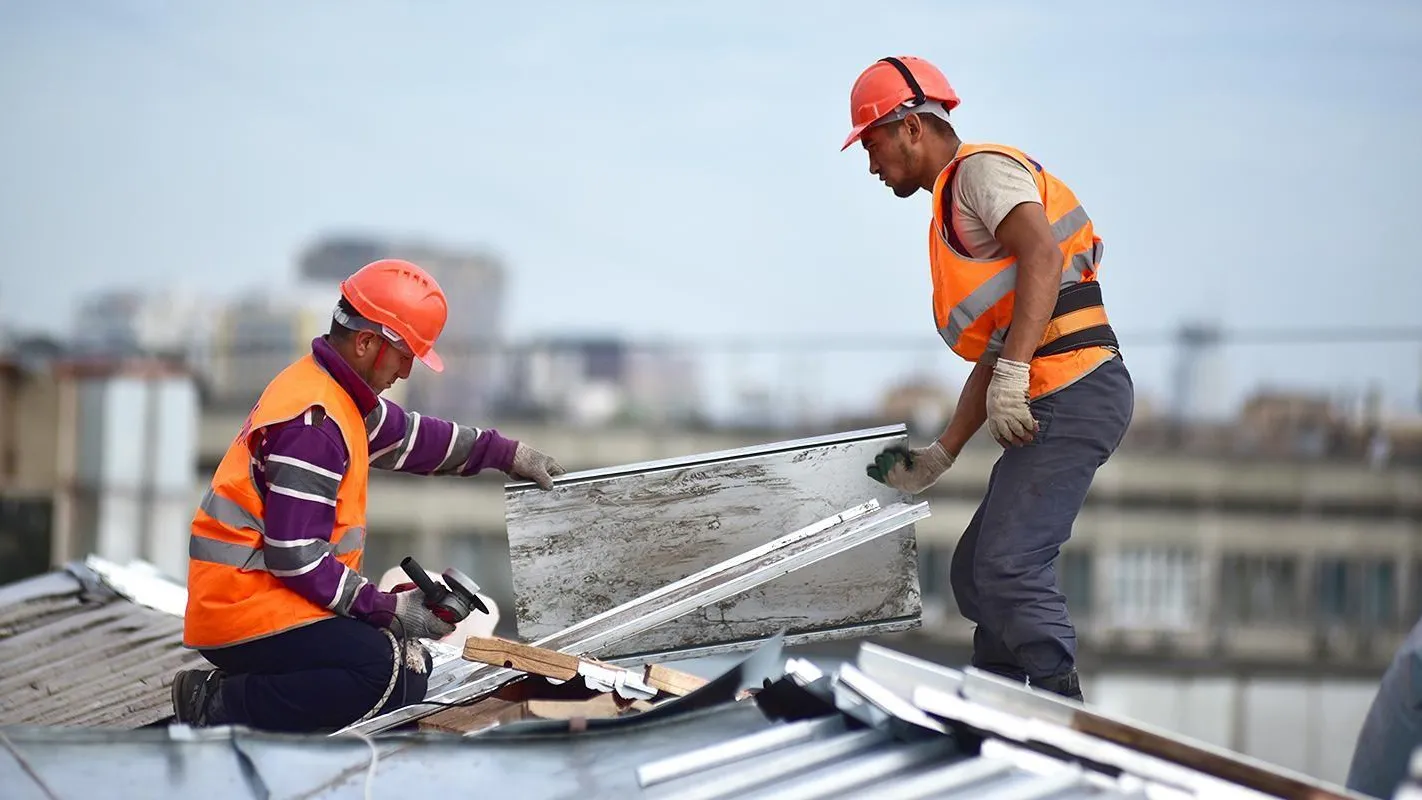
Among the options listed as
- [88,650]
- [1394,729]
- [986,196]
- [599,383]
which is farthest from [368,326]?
[599,383]

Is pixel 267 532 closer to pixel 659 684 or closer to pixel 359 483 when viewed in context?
pixel 359 483

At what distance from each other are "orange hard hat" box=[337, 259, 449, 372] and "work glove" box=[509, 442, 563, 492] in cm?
52

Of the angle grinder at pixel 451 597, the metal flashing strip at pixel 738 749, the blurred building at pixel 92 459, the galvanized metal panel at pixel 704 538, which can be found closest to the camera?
the metal flashing strip at pixel 738 749

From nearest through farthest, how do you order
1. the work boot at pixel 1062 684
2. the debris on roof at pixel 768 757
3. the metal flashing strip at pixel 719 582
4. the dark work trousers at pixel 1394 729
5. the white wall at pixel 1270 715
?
the debris on roof at pixel 768 757
the dark work trousers at pixel 1394 729
the work boot at pixel 1062 684
the metal flashing strip at pixel 719 582
the white wall at pixel 1270 715

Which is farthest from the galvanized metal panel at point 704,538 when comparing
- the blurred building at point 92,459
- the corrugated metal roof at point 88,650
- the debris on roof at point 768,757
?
the blurred building at point 92,459

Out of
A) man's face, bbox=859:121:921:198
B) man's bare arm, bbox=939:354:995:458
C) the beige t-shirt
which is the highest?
man's face, bbox=859:121:921:198

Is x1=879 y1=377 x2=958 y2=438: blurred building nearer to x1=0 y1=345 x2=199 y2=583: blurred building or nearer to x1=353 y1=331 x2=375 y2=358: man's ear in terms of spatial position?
x1=0 y1=345 x2=199 y2=583: blurred building

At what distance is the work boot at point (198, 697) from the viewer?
474 centimetres

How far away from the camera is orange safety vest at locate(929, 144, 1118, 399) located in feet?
15.7

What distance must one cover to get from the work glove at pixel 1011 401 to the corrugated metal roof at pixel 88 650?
269cm

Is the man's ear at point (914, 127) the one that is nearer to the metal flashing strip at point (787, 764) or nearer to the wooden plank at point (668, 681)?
the wooden plank at point (668, 681)

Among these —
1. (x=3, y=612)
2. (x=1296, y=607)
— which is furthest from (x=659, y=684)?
(x=1296, y=607)

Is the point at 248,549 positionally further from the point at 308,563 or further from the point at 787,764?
the point at 787,764

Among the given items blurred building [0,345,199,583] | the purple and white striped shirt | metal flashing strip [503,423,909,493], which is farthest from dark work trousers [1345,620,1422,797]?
blurred building [0,345,199,583]
